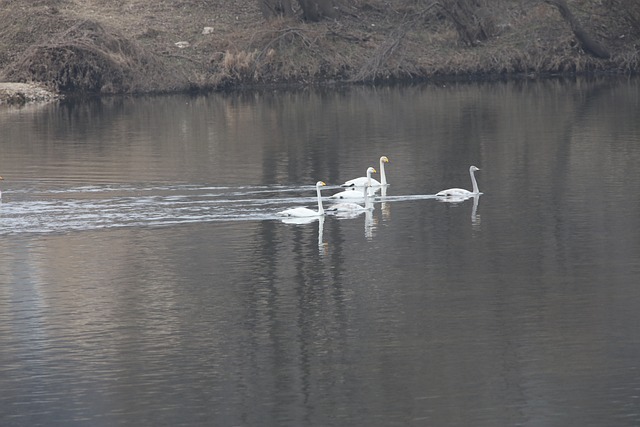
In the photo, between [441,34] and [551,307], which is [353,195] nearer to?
[551,307]

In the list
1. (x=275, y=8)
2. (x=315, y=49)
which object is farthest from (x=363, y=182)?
(x=275, y=8)

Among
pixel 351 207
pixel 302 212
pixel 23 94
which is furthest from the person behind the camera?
pixel 23 94

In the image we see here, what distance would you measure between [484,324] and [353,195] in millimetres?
10409

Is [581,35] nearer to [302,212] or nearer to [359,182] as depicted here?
[359,182]

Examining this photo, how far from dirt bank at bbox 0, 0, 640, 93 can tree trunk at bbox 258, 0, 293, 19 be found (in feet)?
2.70

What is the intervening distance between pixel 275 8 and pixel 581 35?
12.7 meters

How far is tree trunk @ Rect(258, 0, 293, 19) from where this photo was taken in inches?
2247

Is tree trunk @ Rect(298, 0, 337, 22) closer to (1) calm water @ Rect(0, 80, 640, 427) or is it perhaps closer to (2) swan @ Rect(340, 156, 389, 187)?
(1) calm water @ Rect(0, 80, 640, 427)

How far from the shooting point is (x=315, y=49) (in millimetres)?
55219

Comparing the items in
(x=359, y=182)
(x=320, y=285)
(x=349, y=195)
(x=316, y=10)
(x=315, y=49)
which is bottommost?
(x=320, y=285)

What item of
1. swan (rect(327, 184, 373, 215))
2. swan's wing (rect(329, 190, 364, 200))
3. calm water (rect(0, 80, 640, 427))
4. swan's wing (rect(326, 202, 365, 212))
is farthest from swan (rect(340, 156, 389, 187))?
swan's wing (rect(326, 202, 365, 212))

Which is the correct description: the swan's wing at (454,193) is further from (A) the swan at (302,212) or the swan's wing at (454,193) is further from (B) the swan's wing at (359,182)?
(A) the swan at (302,212)

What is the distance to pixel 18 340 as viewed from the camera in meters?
17.2

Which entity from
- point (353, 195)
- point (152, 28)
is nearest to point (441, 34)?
point (152, 28)
